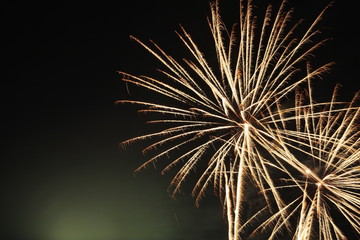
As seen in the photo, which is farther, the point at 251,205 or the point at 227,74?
the point at 251,205

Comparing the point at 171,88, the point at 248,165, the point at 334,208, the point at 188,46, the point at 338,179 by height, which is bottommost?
the point at 248,165

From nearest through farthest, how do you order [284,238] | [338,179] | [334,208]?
[338,179] → [334,208] → [284,238]

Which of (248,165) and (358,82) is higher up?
(358,82)

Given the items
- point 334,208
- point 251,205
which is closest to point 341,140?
point 334,208

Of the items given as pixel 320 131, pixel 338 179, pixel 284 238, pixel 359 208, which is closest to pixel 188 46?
pixel 320 131

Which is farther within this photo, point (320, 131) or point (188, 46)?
point (320, 131)

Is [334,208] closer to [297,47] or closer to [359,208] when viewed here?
[359,208]

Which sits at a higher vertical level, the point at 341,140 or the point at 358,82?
the point at 358,82

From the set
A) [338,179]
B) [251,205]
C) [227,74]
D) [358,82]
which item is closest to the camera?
[227,74]

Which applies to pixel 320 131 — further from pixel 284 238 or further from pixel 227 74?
pixel 284 238
